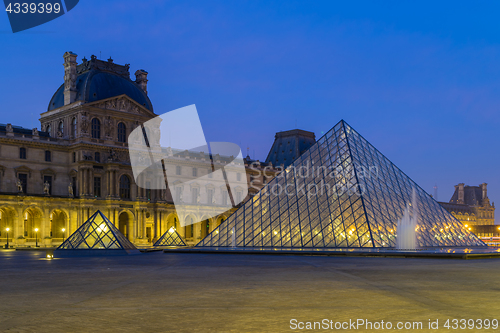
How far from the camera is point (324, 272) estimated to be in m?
17.3

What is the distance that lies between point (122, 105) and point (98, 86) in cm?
322

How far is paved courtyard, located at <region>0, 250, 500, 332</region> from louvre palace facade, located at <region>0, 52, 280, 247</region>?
4097cm

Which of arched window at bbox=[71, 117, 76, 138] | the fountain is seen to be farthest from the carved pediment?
the fountain

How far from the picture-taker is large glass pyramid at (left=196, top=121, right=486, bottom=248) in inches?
1261

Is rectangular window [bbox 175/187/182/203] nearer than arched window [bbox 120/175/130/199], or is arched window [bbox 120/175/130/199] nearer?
arched window [bbox 120/175/130/199]

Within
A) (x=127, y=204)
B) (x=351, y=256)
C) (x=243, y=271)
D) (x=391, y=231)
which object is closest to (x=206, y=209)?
(x=127, y=204)

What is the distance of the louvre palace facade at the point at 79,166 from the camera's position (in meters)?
54.8

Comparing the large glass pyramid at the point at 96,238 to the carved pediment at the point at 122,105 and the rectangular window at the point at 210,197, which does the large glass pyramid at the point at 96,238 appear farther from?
the rectangular window at the point at 210,197

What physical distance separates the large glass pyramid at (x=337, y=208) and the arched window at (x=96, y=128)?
27.3m

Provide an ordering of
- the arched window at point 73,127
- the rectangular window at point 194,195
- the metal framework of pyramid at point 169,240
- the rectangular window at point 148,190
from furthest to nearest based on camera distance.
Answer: the rectangular window at point 194,195 → the rectangular window at point 148,190 → the arched window at point 73,127 → the metal framework of pyramid at point 169,240

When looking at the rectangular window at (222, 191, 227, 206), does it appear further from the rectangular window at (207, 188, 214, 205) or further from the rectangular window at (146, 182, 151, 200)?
the rectangular window at (146, 182, 151, 200)

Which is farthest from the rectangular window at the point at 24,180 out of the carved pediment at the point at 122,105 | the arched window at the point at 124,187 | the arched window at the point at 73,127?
the arched window at the point at 124,187

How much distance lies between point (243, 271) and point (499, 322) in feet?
34.7

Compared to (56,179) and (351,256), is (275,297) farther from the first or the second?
(56,179)
